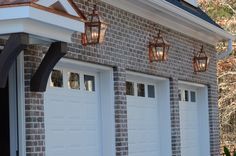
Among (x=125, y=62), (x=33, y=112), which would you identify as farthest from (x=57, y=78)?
(x=125, y=62)

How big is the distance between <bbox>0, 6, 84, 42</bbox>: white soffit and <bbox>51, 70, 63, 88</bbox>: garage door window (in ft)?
6.77

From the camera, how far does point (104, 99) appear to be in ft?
36.8

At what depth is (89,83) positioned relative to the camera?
35.9 feet

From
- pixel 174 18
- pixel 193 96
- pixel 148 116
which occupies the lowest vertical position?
pixel 148 116

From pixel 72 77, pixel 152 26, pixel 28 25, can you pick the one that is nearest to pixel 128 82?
pixel 152 26

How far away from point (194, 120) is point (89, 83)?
590cm

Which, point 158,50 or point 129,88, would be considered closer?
point 129,88

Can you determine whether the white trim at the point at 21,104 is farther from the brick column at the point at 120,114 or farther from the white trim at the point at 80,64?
the brick column at the point at 120,114

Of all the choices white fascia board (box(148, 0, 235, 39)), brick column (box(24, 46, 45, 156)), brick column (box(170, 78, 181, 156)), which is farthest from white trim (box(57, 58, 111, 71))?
brick column (box(170, 78, 181, 156))

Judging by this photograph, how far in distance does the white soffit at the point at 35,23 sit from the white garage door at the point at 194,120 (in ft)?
26.1

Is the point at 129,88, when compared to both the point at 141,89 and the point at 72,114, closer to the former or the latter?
the point at 141,89

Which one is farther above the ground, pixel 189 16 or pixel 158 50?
pixel 189 16

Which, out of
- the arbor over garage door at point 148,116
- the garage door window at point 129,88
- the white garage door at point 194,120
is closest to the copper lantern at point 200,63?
the white garage door at point 194,120

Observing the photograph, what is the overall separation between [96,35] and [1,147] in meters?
2.36
